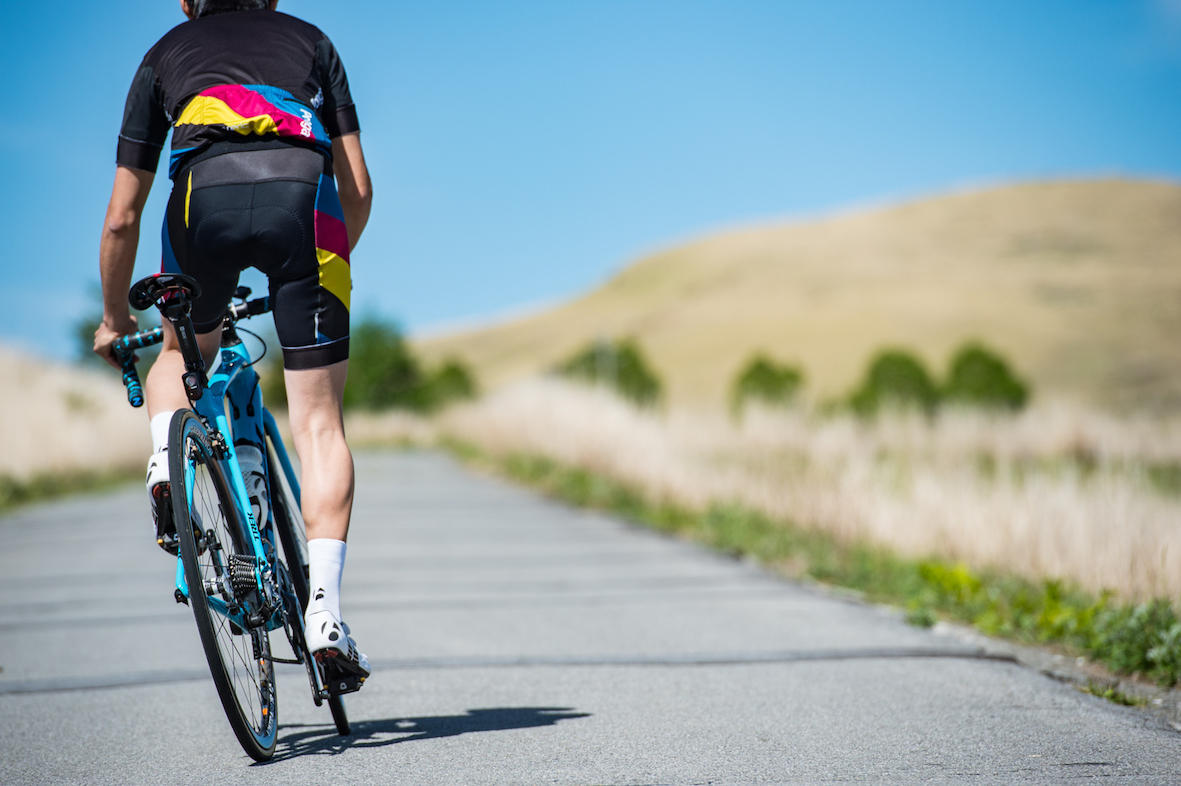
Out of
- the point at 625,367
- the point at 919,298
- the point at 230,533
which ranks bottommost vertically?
the point at 230,533

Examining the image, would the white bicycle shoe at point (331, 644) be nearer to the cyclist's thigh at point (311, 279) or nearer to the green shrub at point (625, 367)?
the cyclist's thigh at point (311, 279)

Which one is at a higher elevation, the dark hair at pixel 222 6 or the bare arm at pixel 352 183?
the dark hair at pixel 222 6

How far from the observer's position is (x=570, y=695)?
13.5 ft

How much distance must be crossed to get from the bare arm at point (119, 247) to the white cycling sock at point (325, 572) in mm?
876

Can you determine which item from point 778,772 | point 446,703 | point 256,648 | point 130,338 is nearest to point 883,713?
point 778,772

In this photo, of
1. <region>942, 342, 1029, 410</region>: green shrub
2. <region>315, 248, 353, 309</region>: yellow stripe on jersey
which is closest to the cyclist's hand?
<region>315, 248, 353, 309</region>: yellow stripe on jersey

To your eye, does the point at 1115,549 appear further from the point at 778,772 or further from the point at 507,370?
the point at 507,370

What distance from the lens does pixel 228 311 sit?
344 cm

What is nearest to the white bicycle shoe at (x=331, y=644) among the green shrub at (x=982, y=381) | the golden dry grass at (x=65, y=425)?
the golden dry grass at (x=65, y=425)

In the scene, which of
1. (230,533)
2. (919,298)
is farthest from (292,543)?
(919,298)

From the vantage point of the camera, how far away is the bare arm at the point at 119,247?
330 cm

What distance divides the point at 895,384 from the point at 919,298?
220 ft

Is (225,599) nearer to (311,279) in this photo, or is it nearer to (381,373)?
(311,279)

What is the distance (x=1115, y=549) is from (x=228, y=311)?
4.72 metres
